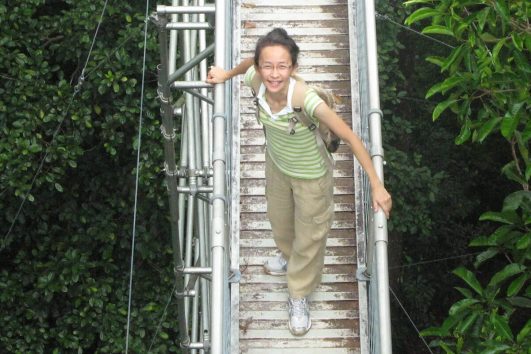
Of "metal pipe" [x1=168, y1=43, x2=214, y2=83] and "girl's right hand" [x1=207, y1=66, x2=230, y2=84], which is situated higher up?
"metal pipe" [x1=168, y1=43, x2=214, y2=83]

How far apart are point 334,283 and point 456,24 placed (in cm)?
122

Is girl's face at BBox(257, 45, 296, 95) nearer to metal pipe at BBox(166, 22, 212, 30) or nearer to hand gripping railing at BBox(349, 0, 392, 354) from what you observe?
hand gripping railing at BBox(349, 0, 392, 354)

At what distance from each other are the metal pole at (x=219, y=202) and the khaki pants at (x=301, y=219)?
0.69 feet

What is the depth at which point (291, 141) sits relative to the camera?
4727mm

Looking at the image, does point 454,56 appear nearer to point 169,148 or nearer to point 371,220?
point 371,220

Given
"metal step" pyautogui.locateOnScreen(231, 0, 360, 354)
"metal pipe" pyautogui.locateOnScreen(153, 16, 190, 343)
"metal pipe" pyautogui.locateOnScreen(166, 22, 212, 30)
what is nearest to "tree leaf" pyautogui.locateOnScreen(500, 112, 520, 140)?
"metal step" pyautogui.locateOnScreen(231, 0, 360, 354)

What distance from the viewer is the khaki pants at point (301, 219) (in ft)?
16.0

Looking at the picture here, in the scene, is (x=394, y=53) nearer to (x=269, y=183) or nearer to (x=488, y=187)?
(x=488, y=187)

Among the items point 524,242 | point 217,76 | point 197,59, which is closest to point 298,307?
point 217,76

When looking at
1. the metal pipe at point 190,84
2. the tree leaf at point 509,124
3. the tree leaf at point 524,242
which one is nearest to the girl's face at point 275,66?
the tree leaf at point 509,124

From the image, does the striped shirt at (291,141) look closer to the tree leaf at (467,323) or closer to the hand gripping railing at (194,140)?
the hand gripping railing at (194,140)

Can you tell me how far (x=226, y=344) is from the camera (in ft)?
16.0

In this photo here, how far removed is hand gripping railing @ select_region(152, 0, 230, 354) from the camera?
16.6 ft

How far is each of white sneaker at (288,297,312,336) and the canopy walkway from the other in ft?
0.13
